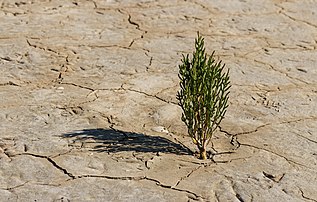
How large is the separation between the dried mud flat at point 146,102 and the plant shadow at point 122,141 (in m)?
0.01

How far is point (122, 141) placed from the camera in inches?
173

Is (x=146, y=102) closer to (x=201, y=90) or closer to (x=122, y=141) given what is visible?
(x=122, y=141)

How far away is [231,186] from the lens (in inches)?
158

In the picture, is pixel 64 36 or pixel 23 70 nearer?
pixel 23 70

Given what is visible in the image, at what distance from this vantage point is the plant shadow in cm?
433

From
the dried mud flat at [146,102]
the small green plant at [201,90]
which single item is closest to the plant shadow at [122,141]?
the dried mud flat at [146,102]

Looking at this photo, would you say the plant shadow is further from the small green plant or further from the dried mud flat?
the small green plant

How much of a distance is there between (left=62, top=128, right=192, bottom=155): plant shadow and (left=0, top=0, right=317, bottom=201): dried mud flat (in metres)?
0.01

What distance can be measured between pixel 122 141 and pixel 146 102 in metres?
0.59

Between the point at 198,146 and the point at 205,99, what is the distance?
0.93ft

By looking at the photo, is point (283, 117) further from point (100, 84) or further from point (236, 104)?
point (100, 84)

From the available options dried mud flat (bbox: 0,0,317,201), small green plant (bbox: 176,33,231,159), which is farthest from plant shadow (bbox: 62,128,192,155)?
small green plant (bbox: 176,33,231,159)

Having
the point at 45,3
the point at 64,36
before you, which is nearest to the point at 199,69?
the point at 64,36

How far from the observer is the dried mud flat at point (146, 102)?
13.2ft
